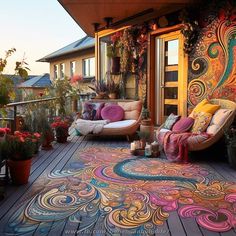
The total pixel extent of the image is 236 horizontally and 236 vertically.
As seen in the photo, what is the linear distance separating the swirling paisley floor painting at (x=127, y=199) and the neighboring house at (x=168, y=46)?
6.15 ft

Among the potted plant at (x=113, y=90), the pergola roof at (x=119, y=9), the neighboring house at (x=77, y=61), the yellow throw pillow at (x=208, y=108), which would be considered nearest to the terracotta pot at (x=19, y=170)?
the yellow throw pillow at (x=208, y=108)

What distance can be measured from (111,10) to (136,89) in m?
1.87

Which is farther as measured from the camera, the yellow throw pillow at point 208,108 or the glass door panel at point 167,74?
the glass door panel at point 167,74

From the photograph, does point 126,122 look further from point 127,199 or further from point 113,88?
point 127,199

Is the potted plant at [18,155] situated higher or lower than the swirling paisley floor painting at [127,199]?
higher

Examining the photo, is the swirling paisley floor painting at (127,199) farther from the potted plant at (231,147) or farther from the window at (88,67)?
the window at (88,67)

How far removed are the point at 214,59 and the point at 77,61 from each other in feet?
33.0

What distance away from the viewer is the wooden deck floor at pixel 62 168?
201 centimetres

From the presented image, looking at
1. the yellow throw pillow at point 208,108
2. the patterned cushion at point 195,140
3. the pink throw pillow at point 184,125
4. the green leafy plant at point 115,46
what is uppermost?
the green leafy plant at point 115,46

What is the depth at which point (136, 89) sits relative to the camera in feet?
21.6

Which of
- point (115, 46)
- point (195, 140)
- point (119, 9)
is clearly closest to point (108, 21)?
point (115, 46)

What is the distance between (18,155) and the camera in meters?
2.91

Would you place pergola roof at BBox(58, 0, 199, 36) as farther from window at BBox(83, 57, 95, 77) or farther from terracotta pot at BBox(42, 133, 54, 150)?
window at BBox(83, 57, 95, 77)

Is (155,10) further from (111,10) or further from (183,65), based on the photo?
(183,65)
